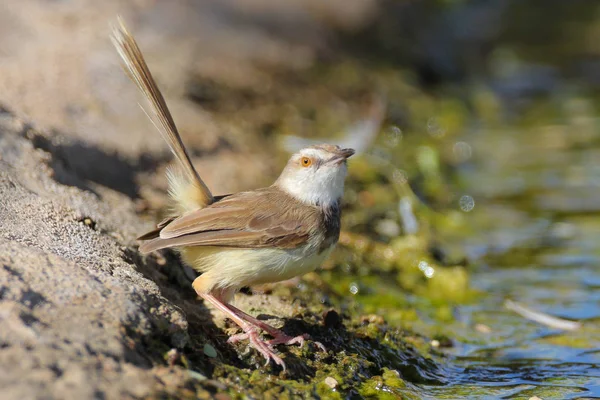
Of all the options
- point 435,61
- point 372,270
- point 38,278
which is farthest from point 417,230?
point 435,61

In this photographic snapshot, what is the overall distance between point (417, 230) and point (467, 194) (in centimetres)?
207

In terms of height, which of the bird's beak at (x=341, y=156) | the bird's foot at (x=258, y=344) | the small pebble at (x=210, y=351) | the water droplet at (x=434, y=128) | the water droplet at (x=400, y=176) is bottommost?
the small pebble at (x=210, y=351)

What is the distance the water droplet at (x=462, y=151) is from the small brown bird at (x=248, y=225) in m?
5.52

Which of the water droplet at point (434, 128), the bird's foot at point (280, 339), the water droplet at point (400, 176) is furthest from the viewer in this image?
the water droplet at point (434, 128)

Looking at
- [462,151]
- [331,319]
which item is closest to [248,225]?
[331,319]

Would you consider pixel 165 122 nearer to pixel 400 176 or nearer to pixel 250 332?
pixel 250 332

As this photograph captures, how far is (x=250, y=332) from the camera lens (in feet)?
14.3

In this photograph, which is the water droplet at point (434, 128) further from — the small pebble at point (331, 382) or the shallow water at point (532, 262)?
the small pebble at point (331, 382)

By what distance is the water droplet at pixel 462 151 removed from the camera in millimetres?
10422

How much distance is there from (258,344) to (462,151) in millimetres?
6897

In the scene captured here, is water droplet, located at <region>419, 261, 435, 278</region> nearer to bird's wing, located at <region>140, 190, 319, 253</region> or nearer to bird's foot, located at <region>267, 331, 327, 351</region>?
bird's wing, located at <region>140, 190, 319, 253</region>

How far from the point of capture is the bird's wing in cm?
463

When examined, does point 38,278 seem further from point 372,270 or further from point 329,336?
point 372,270

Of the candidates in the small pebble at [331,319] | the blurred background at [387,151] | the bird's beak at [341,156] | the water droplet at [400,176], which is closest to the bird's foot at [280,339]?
the blurred background at [387,151]
